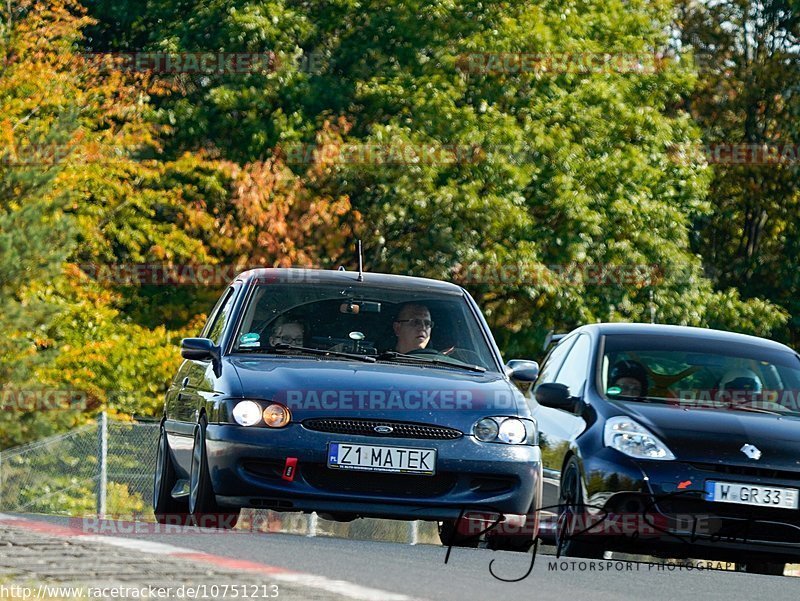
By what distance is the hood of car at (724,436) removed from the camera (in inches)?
443

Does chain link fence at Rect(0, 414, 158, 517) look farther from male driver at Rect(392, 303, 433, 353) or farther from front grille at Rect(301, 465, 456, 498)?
front grille at Rect(301, 465, 456, 498)

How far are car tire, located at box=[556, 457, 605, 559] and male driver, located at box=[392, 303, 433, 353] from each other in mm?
1250

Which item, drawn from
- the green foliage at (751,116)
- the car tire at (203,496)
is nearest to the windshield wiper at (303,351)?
the car tire at (203,496)

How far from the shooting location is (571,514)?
11812 mm

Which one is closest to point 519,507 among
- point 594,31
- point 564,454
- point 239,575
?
point 564,454

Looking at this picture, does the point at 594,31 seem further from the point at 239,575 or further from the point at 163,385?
the point at 239,575

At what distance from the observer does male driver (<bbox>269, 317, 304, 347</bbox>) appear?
1164 cm

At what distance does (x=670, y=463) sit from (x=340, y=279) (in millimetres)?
2487

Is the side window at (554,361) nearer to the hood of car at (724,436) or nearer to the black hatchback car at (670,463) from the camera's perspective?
the black hatchback car at (670,463)

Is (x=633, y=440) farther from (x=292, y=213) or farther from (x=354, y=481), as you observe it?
(x=292, y=213)

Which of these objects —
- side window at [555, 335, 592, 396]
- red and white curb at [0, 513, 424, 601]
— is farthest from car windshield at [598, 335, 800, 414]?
red and white curb at [0, 513, 424, 601]

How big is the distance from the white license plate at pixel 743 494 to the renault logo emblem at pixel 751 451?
0.59ft

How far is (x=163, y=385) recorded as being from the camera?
40625 mm

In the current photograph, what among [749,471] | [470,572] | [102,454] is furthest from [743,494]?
[102,454]
